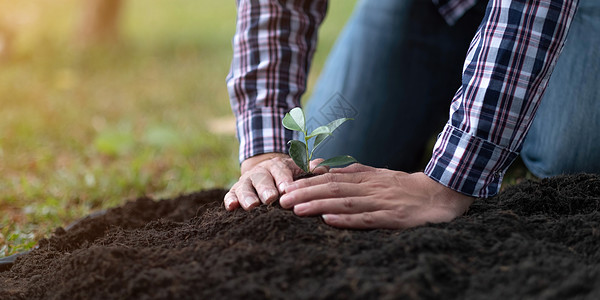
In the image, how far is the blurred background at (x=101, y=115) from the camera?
2709 mm

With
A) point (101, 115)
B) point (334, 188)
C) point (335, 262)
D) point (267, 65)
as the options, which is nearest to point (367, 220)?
point (334, 188)

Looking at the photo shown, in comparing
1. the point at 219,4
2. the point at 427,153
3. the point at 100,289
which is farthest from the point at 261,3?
the point at 219,4

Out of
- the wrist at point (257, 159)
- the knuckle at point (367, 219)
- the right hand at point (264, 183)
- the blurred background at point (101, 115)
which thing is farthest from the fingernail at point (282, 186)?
the blurred background at point (101, 115)

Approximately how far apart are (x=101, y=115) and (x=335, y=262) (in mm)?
3318

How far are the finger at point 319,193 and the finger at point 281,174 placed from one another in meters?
0.08

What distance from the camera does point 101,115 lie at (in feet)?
13.4

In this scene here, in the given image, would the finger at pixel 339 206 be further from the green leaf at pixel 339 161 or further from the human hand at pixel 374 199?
the green leaf at pixel 339 161

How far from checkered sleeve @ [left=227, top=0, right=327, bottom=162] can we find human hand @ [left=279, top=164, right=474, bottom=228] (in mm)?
515

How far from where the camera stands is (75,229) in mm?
1906

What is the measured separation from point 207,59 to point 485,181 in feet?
15.5

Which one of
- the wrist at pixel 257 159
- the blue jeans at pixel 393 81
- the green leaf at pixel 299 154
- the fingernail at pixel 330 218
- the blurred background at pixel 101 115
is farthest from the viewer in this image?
the blue jeans at pixel 393 81

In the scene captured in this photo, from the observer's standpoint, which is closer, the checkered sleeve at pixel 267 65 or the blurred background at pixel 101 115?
the checkered sleeve at pixel 267 65

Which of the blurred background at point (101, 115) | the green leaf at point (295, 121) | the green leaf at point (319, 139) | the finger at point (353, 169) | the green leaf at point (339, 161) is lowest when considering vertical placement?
the blurred background at point (101, 115)

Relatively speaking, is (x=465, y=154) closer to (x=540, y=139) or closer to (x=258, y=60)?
(x=258, y=60)
